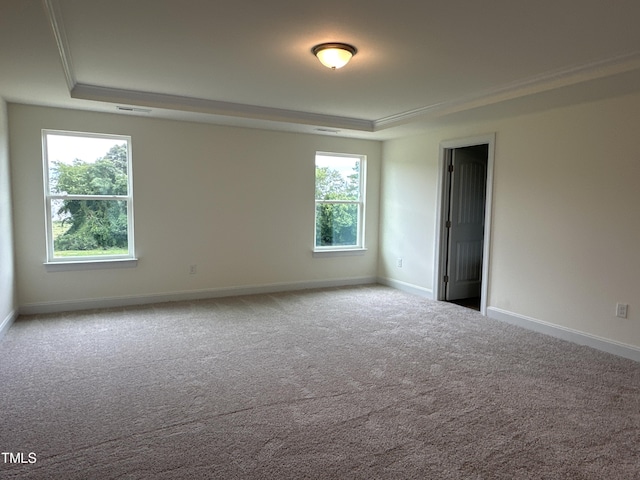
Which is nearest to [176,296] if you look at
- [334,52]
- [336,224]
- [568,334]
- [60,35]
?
[336,224]

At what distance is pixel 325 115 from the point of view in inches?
210

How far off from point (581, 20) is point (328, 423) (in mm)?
2785

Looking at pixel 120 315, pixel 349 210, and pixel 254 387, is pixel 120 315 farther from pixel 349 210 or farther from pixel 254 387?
pixel 349 210

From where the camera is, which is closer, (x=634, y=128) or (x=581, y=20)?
(x=581, y=20)

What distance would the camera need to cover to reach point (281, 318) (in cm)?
472

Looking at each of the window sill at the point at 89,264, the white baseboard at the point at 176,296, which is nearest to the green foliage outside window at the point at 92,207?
the window sill at the point at 89,264

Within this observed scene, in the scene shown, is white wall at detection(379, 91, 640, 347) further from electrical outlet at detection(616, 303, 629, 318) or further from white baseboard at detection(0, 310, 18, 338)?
white baseboard at detection(0, 310, 18, 338)

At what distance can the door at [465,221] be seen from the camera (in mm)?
5629

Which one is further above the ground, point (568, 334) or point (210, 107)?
point (210, 107)

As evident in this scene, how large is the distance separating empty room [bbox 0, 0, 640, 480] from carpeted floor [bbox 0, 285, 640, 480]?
2 cm

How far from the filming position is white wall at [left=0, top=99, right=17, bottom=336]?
403 centimetres

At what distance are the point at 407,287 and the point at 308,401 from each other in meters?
3.67

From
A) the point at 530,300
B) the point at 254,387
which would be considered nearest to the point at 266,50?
the point at 254,387

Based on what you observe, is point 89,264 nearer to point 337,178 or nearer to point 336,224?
point 336,224
